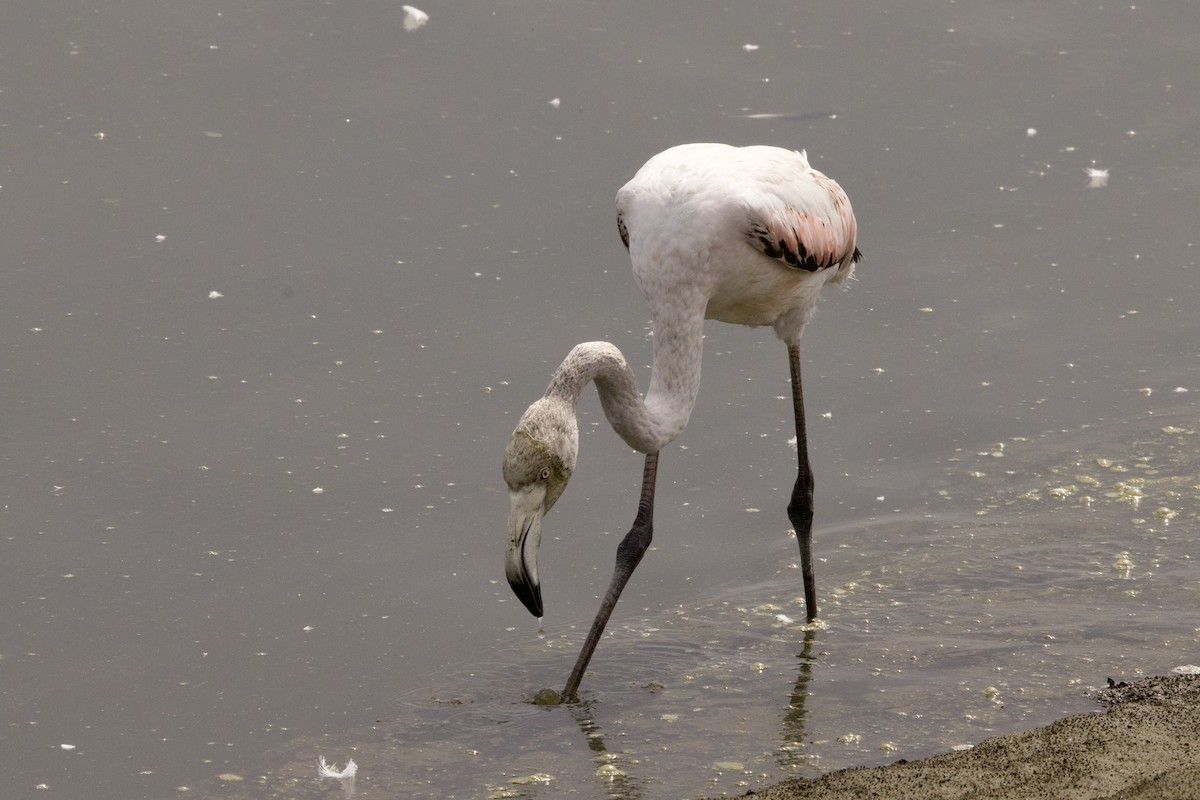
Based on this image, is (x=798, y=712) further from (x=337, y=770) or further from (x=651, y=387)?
(x=337, y=770)

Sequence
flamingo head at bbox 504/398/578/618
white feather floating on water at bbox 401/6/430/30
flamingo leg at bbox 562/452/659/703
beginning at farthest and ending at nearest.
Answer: white feather floating on water at bbox 401/6/430/30
flamingo leg at bbox 562/452/659/703
flamingo head at bbox 504/398/578/618

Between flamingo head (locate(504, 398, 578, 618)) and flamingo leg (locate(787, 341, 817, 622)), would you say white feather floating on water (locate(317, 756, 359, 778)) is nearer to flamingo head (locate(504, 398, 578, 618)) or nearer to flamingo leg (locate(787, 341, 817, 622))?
flamingo head (locate(504, 398, 578, 618))

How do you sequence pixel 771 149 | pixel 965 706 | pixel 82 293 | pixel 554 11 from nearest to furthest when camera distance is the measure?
1. pixel 965 706
2. pixel 771 149
3. pixel 82 293
4. pixel 554 11

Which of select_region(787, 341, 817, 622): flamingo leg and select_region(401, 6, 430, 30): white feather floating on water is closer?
select_region(787, 341, 817, 622): flamingo leg

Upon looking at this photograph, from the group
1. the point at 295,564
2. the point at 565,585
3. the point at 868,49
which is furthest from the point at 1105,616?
the point at 868,49

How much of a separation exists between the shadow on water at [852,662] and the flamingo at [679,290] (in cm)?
26

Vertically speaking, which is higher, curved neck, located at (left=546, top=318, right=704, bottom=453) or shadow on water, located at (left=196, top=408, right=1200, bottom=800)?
curved neck, located at (left=546, top=318, right=704, bottom=453)

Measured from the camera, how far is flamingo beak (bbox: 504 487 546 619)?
15.1 feet

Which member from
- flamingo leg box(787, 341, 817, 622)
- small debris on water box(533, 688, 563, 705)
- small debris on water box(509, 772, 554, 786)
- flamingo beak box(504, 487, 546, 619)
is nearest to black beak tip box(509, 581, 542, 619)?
flamingo beak box(504, 487, 546, 619)

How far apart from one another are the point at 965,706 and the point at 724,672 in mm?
854

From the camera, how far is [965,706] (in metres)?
5.16

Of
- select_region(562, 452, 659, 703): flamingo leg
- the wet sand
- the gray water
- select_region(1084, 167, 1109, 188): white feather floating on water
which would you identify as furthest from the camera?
select_region(1084, 167, 1109, 188): white feather floating on water

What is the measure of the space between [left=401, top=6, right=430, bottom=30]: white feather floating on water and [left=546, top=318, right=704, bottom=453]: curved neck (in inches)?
208

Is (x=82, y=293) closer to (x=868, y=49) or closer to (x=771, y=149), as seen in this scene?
(x=771, y=149)
